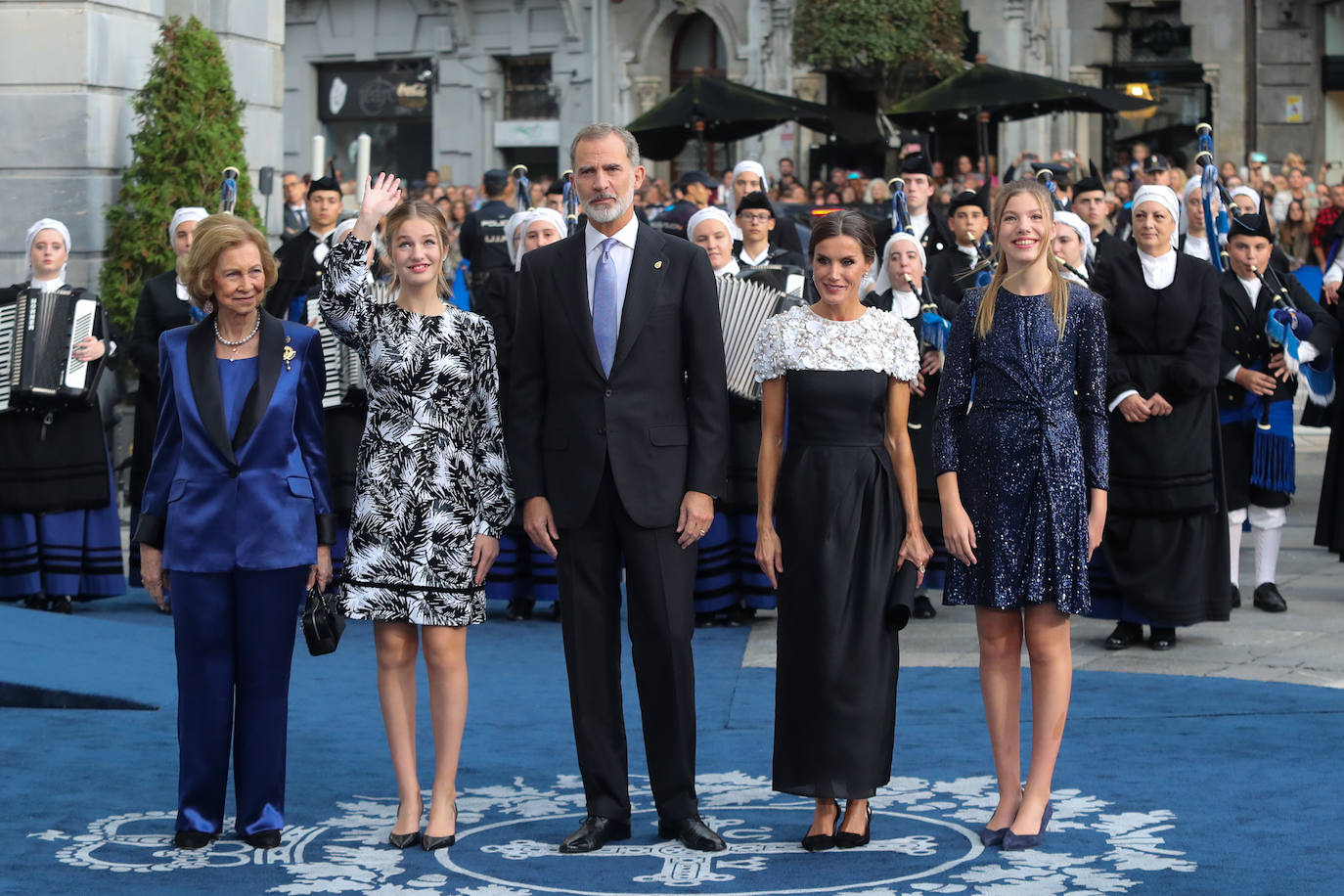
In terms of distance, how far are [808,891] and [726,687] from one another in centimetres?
297

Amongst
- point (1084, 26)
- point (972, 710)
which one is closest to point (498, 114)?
point (1084, 26)

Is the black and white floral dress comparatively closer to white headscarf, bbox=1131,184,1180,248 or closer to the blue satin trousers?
the blue satin trousers

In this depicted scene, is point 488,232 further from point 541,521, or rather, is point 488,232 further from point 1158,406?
point 541,521

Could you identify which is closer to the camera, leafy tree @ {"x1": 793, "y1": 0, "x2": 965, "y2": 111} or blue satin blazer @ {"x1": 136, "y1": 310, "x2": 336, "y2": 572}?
blue satin blazer @ {"x1": 136, "y1": 310, "x2": 336, "y2": 572}

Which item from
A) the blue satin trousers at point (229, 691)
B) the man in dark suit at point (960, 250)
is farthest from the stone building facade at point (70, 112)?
the blue satin trousers at point (229, 691)

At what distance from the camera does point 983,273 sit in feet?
31.7

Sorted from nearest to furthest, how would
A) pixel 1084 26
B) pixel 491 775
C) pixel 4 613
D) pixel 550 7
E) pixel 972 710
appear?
pixel 491 775
pixel 972 710
pixel 4 613
pixel 1084 26
pixel 550 7

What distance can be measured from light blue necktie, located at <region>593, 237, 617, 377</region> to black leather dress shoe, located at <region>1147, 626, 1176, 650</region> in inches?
161

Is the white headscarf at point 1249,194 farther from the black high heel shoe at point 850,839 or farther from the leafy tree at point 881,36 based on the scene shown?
the leafy tree at point 881,36

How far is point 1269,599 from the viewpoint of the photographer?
32.6 feet

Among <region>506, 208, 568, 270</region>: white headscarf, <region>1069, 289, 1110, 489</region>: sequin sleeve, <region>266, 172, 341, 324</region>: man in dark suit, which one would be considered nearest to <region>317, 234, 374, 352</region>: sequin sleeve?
<region>1069, 289, 1110, 489</region>: sequin sleeve

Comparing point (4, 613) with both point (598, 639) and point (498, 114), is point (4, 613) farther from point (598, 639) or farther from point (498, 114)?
point (498, 114)

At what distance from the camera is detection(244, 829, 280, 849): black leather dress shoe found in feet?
19.4

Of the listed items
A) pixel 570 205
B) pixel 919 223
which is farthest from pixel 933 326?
pixel 570 205
